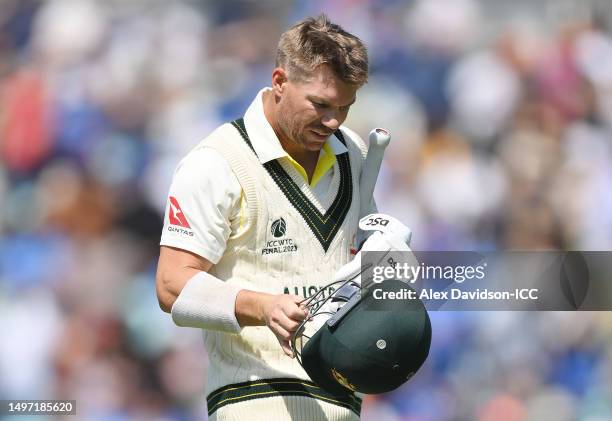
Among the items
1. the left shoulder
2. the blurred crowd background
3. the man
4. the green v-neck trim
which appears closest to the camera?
the man

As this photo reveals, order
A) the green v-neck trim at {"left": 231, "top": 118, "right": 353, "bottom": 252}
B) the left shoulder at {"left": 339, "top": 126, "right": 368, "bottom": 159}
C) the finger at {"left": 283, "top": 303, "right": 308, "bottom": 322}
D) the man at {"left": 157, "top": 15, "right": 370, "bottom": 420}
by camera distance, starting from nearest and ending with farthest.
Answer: the finger at {"left": 283, "top": 303, "right": 308, "bottom": 322}
the man at {"left": 157, "top": 15, "right": 370, "bottom": 420}
the green v-neck trim at {"left": 231, "top": 118, "right": 353, "bottom": 252}
the left shoulder at {"left": 339, "top": 126, "right": 368, "bottom": 159}

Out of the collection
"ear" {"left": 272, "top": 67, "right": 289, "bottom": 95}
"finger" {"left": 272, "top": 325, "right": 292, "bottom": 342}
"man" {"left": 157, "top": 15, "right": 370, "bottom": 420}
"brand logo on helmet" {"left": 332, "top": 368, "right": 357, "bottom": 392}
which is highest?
"ear" {"left": 272, "top": 67, "right": 289, "bottom": 95}

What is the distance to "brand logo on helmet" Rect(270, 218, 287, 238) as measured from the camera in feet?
9.83

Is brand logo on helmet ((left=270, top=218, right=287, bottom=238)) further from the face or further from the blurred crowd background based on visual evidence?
the blurred crowd background

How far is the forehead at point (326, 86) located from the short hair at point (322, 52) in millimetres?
11

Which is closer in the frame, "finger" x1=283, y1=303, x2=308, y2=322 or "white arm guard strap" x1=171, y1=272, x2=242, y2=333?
"finger" x1=283, y1=303, x2=308, y2=322

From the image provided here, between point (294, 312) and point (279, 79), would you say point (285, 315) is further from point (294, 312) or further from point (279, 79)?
point (279, 79)

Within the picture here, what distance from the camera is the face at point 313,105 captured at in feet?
9.53

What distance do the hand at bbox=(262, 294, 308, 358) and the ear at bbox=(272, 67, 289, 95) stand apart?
25.7 inches

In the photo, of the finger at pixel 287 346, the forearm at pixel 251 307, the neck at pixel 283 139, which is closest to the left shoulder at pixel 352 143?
the neck at pixel 283 139

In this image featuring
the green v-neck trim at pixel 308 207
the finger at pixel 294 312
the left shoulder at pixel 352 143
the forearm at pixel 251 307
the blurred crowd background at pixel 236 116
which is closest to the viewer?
the finger at pixel 294 312

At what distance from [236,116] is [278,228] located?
91.8 inches

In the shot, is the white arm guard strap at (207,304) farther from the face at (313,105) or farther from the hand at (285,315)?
the face at (313,105)


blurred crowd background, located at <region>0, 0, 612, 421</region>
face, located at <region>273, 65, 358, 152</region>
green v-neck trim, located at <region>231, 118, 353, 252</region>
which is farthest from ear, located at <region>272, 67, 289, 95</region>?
blurred crowd background, located at <region>0, 0, 612, 421</region>
